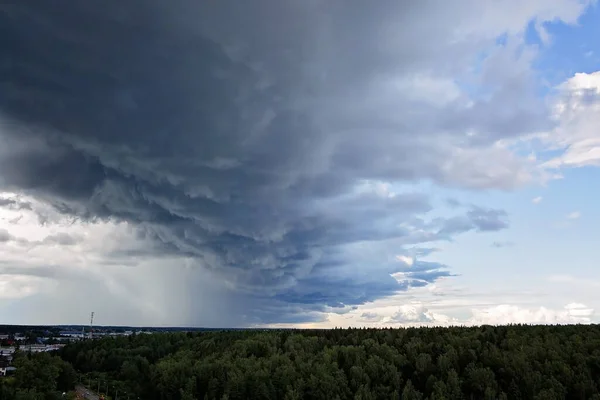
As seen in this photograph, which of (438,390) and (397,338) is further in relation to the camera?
(397,338)

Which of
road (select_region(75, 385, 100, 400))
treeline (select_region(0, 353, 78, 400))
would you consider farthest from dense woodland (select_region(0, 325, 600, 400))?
road (select_region(75, 385, 100, 400))

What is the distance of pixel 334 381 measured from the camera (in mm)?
132000

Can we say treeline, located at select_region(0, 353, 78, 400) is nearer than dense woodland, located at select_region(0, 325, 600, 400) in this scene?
No

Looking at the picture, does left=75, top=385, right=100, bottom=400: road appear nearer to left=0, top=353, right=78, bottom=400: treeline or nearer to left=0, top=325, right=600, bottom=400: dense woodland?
left=0, top=353, right=78, bottom=400: treeline

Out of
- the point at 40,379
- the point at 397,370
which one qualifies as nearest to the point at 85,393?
the point at 40,379

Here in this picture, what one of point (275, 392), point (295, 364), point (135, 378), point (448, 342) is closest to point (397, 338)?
point (448, 342)

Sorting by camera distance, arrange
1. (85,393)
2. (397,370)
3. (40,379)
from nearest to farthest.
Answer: (397,370) → (40,379) → (85,393)

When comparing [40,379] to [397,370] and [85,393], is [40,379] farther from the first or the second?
[397,370]

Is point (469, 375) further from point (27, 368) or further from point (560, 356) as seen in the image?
point (27, 368)

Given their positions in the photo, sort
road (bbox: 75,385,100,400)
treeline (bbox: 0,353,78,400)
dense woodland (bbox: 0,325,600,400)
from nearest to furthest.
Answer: dense woodland (bbox: 0,325,600,400) → treeline (bbox: 0,353,78,400) → road (bbox: 75,385,100,400)

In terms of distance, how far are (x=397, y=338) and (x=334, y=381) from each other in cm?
4864

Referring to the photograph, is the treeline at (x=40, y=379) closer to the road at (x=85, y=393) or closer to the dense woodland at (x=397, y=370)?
Answer: the dense woodland at (x=397, y=370)

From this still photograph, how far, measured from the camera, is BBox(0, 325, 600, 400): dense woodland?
119 m

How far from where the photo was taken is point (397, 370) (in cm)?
13775
